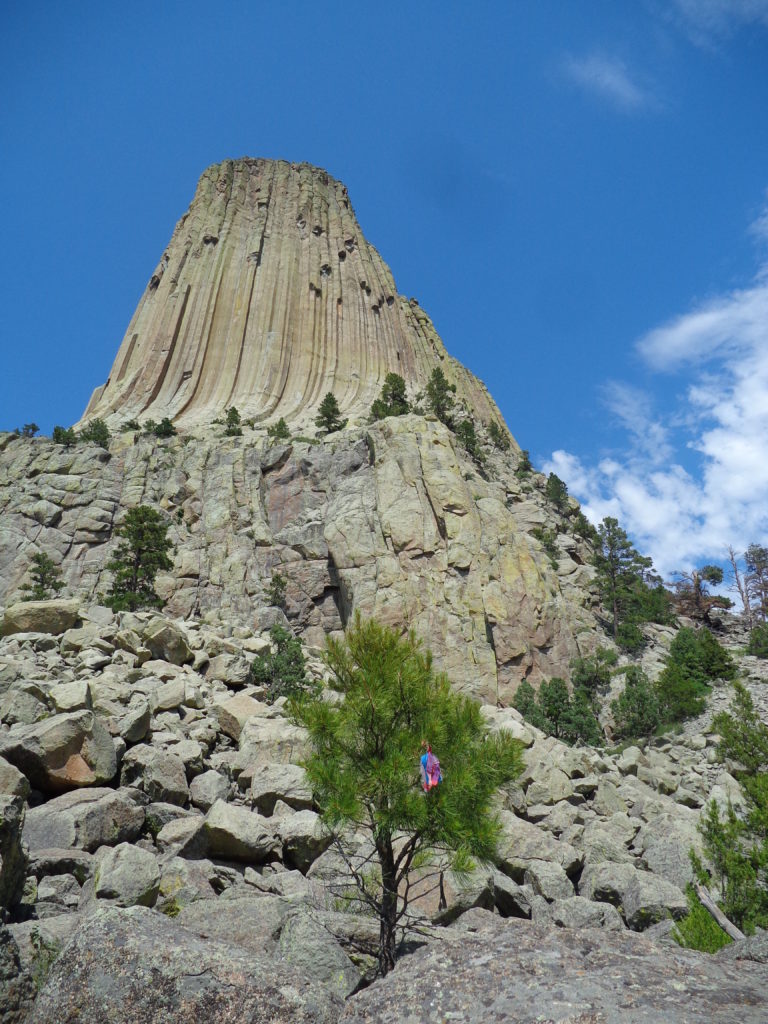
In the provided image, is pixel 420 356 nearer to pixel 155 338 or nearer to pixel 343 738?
pixel 155 338

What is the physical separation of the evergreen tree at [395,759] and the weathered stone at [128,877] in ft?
8.12

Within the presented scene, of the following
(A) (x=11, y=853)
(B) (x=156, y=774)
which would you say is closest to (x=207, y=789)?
(B) (x=156, y=774)

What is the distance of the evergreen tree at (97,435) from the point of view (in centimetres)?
5334

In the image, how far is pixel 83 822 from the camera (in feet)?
32.6

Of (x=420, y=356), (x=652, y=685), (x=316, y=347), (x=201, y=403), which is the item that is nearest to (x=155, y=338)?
(x=201, y=403)

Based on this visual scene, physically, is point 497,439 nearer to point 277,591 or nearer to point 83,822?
point 277,591

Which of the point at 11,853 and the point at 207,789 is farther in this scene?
the point at 207,789

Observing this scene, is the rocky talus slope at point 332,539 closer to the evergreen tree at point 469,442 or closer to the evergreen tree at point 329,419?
the evergreen tree at point 329,419

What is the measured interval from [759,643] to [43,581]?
45.3 metres

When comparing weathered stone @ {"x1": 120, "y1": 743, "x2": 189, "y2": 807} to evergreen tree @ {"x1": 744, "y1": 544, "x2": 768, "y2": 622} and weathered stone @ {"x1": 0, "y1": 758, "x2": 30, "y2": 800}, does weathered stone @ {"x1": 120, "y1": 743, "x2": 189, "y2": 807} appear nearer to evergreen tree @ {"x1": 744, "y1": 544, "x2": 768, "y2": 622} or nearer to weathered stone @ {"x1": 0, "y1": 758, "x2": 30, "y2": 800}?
weathered stone @ {"x1": 0, "y1": 758, "x2": 30, "y2": 800}

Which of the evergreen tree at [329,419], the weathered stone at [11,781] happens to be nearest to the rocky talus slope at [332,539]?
the evergreen tree at [329,419]

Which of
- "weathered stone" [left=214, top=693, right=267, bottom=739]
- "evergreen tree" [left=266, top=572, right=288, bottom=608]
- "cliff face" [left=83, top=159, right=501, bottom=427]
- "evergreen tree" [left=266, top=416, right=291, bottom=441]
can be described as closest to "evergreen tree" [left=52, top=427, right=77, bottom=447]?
"cliff face" [left=83, top=159, right=501, bottom=427]

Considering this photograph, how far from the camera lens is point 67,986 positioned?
544cm

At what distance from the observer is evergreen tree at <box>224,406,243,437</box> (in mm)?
54688
